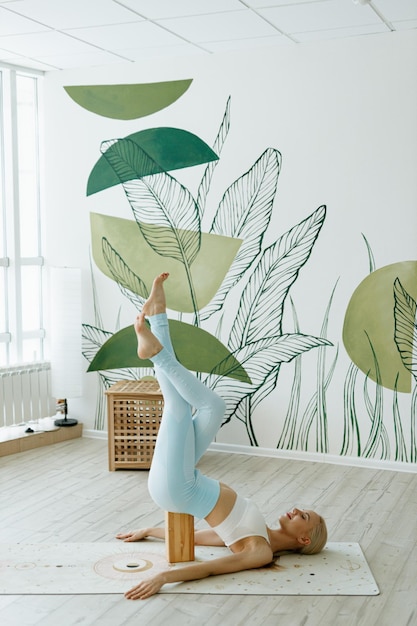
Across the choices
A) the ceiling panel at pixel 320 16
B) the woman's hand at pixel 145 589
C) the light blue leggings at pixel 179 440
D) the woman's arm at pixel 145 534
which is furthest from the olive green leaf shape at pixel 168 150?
the woman's hand at pixel 145 589

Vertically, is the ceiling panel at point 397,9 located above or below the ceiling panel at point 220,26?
below

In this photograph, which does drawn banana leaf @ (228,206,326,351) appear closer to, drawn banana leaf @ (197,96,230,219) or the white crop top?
drawn banana leaf @ (197,96,230,219)

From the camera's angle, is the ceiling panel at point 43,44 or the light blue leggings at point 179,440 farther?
the ceiling panel at point 43,44

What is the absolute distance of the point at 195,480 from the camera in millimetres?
3391

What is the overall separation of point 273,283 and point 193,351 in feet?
2.39

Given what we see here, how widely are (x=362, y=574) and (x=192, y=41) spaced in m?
3.23

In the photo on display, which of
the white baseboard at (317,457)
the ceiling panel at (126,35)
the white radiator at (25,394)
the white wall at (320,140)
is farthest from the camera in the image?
the white radiator at (25,394)

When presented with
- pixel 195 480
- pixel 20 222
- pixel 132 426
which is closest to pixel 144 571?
pixel 195 480

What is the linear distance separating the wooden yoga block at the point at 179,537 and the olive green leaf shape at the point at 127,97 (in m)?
3.03

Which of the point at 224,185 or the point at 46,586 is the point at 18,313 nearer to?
the point at 224,185

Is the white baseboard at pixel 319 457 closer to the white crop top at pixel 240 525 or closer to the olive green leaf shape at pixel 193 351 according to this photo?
the olive green leaf shape at pixel 193 351

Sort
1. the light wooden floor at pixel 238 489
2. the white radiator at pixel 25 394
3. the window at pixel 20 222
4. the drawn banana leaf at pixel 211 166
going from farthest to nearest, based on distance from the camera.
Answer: the window at pixel 20 222, the white radiator at pixel 25 394, the drawn banana leaf at pixel 211 166, the light wooden floor at pixel 238 489

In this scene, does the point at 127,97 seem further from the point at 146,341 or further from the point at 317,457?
the point at 146,341

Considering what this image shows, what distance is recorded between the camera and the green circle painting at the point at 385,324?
4891 mm
